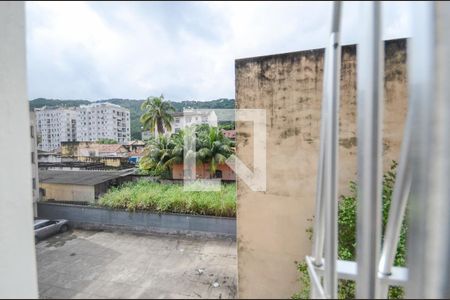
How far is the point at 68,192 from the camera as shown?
864cm

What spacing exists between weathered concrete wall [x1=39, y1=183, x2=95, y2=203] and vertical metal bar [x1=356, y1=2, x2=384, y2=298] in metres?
8.86

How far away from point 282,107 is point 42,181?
363 inches

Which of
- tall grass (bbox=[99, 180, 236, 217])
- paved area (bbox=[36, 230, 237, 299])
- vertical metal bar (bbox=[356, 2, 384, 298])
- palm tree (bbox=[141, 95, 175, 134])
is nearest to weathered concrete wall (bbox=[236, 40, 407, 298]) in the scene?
paved area (bbox=[36, 230, 237, 299])

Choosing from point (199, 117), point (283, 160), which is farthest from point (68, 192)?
point (283, 160)

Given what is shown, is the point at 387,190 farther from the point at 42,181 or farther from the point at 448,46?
the point at 42,181

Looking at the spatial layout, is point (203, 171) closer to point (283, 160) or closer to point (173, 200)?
point (173, 200)

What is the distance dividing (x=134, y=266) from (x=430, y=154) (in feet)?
20.0

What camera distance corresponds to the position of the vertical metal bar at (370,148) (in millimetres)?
581

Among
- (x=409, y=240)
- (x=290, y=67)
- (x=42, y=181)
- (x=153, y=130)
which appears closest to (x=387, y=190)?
(x=290, y=67)

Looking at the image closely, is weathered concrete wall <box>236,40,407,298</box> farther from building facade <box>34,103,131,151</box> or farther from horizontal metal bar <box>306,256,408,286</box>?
building facade <box>34,103,131,151</box>

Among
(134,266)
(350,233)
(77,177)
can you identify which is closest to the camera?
(350,233)

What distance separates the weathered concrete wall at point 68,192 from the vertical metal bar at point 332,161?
342 inches

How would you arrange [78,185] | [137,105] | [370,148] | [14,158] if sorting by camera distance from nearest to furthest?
[370,148]
[14,158]
[78,185]
[137,105]

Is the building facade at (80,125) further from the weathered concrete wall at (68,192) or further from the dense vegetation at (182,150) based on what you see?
the dense vegetation at (182,150)
